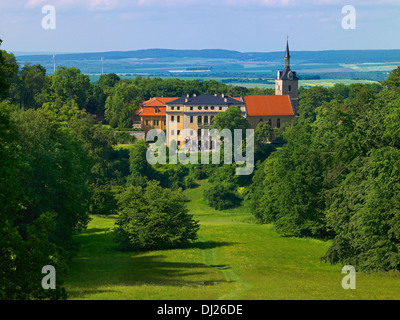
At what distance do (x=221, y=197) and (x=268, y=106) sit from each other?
124ft

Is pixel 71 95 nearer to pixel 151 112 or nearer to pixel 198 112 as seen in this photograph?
pixel 151 112

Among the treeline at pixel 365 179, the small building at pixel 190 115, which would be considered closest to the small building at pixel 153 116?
the small building at pixel 190 115

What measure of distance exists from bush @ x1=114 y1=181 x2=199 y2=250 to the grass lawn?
3.30 ft

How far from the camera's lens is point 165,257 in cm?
3919

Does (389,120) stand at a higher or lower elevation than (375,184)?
higher

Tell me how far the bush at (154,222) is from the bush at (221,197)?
29340 mm

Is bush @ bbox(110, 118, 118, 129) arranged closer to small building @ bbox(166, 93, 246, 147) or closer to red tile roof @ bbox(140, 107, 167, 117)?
red tile roof @ bbox(140, 107, 167, 117)

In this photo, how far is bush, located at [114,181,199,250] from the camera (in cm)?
4262

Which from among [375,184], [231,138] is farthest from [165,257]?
[231,138]

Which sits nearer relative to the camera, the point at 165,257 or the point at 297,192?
the point at 165,257

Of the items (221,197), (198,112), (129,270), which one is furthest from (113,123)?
(129,270)

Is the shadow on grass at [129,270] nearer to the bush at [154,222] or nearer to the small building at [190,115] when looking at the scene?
the bush at [154,222]

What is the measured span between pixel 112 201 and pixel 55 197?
28.0m
